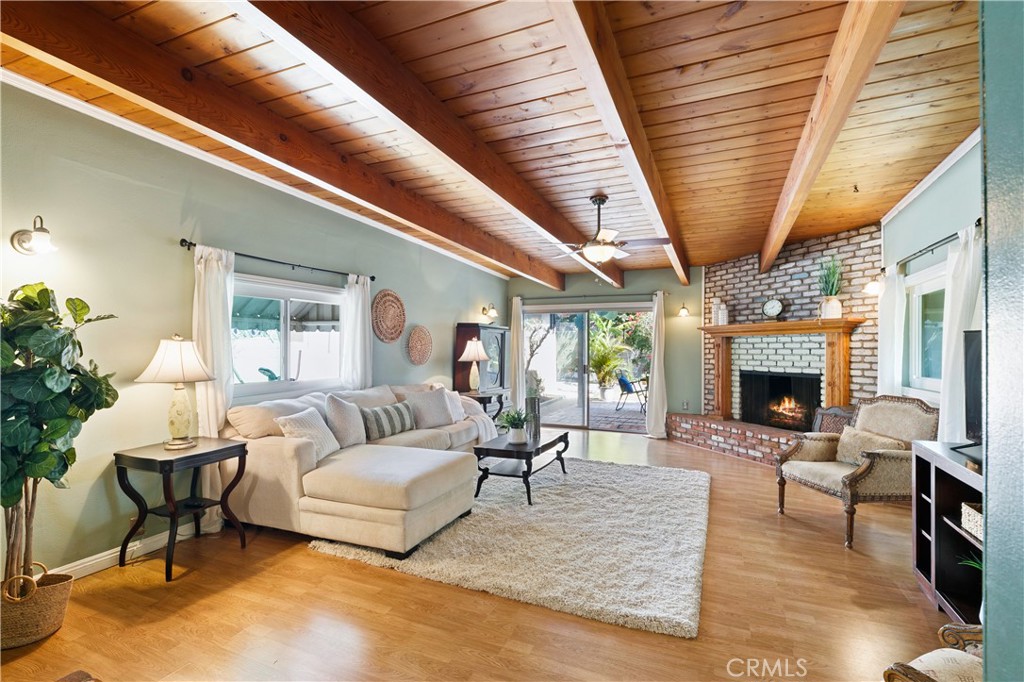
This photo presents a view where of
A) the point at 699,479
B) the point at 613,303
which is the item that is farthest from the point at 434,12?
the point at 613,303

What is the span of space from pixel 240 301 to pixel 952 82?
456cm

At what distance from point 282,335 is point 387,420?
1.16m

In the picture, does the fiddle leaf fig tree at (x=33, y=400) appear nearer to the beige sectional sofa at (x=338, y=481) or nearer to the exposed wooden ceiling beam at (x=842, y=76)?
the beige sectional sofa at (x=338, y=481)

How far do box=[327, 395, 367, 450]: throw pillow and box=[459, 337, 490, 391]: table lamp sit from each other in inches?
96.7

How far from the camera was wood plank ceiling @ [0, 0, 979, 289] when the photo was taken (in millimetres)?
1778

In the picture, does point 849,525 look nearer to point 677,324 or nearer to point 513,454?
point 513,454

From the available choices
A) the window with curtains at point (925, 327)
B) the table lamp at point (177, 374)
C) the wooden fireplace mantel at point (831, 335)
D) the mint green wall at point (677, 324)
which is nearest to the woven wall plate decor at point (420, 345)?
the table lamp at point (177, 374)

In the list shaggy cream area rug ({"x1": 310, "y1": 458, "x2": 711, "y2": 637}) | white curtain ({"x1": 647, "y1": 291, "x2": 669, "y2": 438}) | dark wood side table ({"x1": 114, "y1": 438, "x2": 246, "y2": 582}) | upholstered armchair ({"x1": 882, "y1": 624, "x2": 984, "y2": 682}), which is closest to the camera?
upholstered armchair ({"x1": 882, "y1": 624, "x2": 984, "y2": 682})

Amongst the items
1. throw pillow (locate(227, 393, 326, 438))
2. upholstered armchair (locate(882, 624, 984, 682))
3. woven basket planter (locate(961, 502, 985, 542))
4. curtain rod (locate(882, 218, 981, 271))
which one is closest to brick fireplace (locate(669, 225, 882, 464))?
curtain rod (locate(882, 218, 981, 271))

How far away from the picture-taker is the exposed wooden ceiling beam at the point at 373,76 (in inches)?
63.6

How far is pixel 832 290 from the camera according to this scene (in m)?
5.00

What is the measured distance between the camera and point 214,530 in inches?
129

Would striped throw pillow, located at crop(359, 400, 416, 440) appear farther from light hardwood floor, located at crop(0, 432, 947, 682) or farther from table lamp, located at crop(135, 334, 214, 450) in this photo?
table lamp, located at crop(135, 334, 214, 450)

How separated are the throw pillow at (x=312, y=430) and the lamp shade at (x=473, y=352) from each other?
2858 millimetres
